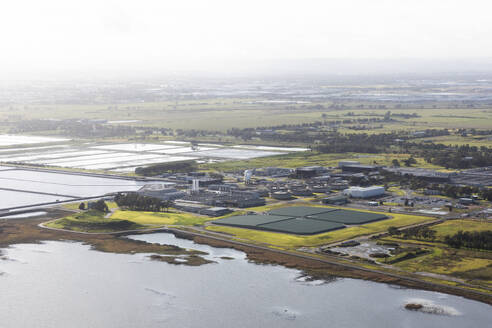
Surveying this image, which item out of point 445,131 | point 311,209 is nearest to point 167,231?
point 311,209

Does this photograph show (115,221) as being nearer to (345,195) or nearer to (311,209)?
(311,209)

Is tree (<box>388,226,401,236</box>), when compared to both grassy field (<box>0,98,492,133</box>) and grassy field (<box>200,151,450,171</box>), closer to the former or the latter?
grassy field (<box>200,151,450,171</box>)

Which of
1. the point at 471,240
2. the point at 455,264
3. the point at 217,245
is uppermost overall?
the point at 471,240

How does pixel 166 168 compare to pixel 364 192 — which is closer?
pixel 364 192

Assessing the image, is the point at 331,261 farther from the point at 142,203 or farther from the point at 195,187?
the point at 195,187

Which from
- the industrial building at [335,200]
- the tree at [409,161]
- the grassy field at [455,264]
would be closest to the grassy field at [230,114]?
the tree at [409,161]

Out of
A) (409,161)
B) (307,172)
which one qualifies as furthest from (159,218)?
(409,161)

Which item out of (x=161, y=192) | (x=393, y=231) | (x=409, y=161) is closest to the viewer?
(x=393, y=231)
